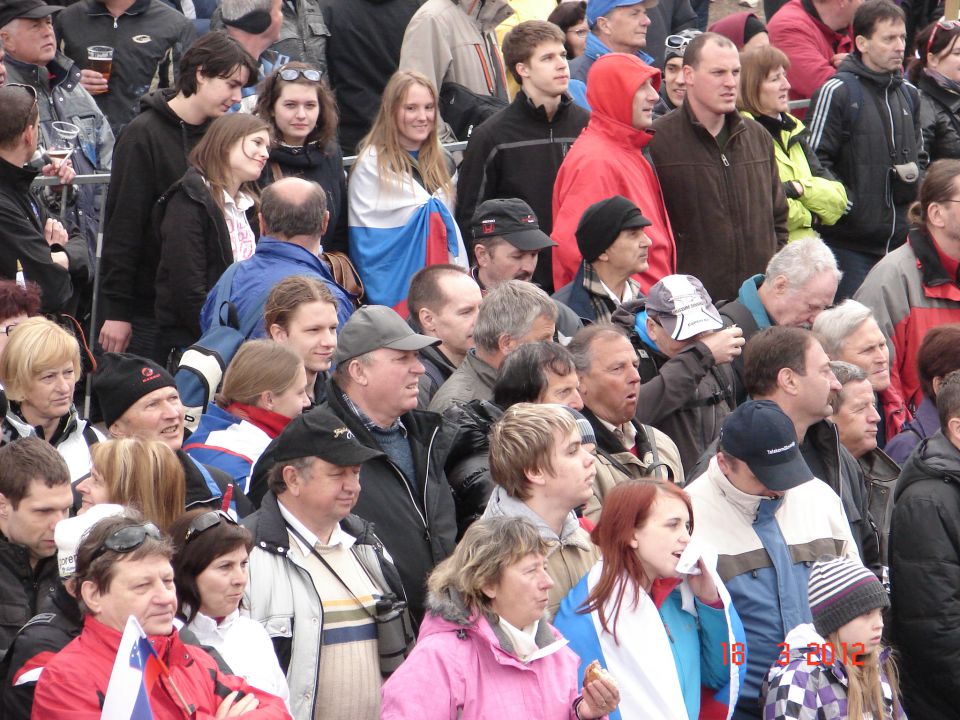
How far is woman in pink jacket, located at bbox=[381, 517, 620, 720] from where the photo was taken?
192 inches

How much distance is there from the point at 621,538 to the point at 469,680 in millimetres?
810

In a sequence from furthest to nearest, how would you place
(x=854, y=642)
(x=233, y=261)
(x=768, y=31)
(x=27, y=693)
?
(x=768, y=31)
(x=233, y=261)
(x=854, y=642)
(x=27, y=693)

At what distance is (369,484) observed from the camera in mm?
5953

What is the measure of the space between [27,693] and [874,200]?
7.00 m

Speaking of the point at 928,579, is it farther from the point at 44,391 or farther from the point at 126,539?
the point at 44,391

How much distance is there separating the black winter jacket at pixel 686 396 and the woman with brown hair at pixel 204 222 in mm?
2107

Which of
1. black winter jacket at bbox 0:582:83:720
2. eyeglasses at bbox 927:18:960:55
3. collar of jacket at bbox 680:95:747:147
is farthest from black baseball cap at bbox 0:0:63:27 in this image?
eyeglasses at bbox 927:18:960:55

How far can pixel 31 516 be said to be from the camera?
5.37m

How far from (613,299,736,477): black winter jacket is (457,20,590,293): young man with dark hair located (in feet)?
6.07

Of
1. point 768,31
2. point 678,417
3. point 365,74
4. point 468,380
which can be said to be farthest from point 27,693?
point 768,31

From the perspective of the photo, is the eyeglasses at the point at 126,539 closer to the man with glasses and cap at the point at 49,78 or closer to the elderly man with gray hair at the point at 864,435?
the elderly man with gray hair at the point at 864,435

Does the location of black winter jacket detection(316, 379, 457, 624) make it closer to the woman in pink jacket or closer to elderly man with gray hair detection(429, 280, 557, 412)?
elderly man with gray hair detection(429, 280, 557, 412)

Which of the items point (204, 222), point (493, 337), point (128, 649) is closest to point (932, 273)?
point (493, 337)

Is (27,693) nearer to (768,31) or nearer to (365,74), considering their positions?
(365,74)
